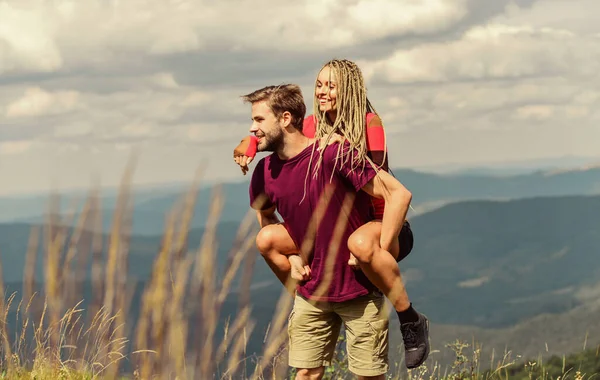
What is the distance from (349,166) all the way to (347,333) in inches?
39.5

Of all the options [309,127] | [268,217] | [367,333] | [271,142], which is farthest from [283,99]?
Answer: [367,333]

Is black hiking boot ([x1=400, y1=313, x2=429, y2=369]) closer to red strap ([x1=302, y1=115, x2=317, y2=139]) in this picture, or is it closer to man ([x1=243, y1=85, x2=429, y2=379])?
man ([x1=243, y1=85, x2=429, y2=379])

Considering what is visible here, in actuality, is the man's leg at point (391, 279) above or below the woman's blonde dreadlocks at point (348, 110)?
below

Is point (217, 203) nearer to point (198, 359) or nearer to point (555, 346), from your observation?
Result: point (198, 359)

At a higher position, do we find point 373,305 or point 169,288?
point 169,288

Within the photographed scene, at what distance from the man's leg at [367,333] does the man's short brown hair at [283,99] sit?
101 cm

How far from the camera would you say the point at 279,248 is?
14.4ft

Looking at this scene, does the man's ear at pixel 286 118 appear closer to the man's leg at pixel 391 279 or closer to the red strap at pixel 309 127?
the red strap at pixel 309 127

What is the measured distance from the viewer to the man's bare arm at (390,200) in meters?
3.97

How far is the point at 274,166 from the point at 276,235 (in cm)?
37

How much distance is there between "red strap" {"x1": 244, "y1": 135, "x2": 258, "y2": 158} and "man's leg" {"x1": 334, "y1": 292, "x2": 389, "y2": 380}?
3.36ft

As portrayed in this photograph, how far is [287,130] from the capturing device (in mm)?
4152

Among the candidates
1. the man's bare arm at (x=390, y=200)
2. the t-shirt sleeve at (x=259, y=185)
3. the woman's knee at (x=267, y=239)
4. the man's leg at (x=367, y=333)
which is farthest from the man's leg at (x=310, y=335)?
the man's bare arm at (x=390, y=200)

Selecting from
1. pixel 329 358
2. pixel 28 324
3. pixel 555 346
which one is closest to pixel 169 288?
pixel 28 324
